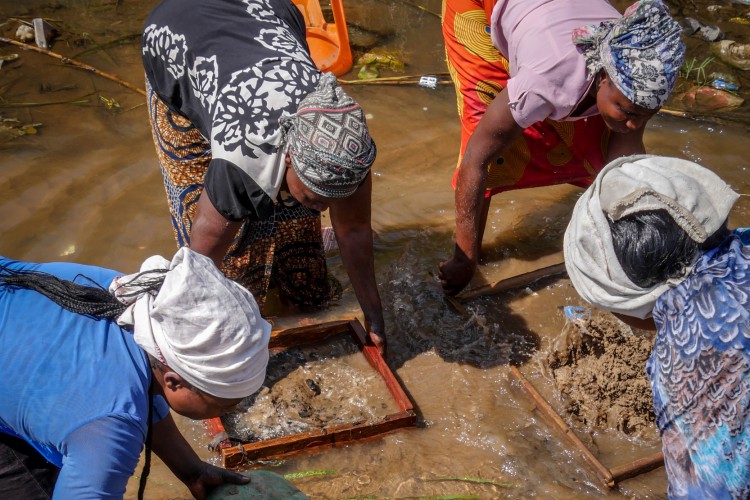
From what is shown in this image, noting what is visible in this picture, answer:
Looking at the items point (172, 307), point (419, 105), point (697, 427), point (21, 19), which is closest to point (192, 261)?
point (172, 307)

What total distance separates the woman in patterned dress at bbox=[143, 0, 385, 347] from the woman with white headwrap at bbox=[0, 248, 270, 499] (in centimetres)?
75

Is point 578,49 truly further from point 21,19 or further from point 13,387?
point 21,19

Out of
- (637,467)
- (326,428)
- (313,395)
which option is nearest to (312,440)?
(326,428)

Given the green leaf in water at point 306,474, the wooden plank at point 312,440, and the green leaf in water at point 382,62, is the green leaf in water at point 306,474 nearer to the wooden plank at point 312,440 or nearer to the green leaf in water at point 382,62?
the wooden plank at point 312,440

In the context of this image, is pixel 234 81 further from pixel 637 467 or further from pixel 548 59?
pixel 637 467

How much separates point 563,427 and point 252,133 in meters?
1.79

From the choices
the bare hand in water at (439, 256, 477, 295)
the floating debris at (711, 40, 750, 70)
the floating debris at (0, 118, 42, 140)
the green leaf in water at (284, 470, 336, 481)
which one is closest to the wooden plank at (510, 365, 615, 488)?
the bare hand in water at (439, 256, 477, 295)

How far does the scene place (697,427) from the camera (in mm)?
1749

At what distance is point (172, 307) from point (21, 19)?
589cm

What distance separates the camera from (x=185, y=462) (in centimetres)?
230

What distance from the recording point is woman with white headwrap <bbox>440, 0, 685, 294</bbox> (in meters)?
2.67

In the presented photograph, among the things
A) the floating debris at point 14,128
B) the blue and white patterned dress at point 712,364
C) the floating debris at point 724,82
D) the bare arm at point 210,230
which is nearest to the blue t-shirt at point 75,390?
the bare arm at point 210,230

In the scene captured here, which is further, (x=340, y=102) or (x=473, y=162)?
(x=473, y=162)

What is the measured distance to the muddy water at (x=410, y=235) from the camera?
9.68 feet
